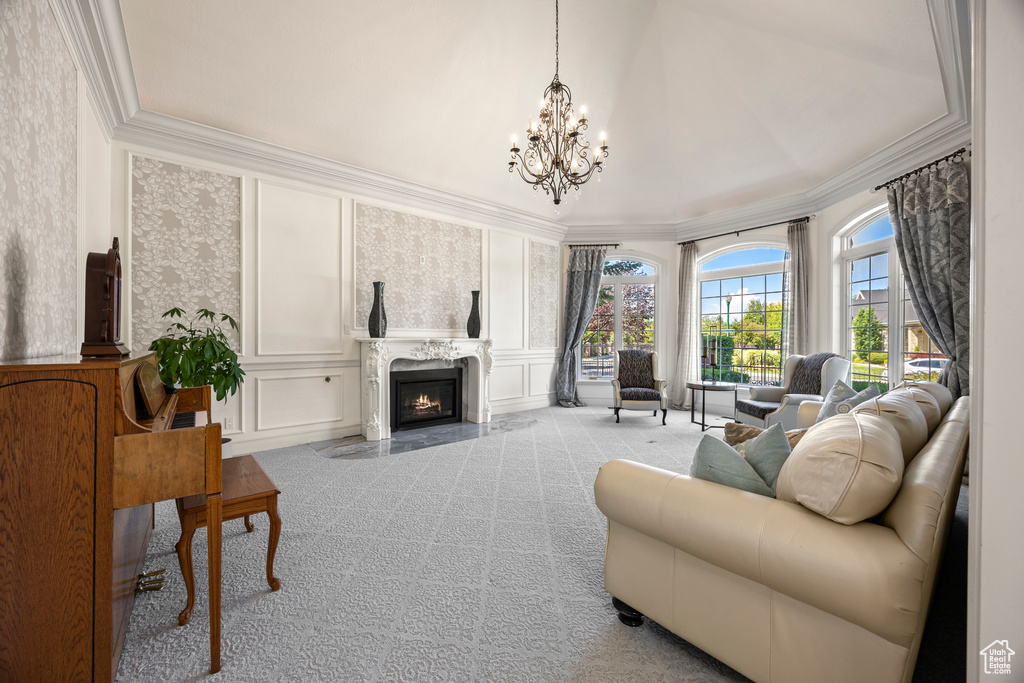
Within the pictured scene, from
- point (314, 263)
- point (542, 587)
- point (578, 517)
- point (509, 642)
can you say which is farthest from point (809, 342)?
point (314, 263)

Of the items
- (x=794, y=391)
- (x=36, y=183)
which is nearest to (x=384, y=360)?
(x=36, y=183)

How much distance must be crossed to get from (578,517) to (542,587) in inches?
31.3

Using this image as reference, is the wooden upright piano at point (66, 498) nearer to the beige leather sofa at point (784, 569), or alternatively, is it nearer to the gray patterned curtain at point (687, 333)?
the beige leather sofa at point (784, 569)

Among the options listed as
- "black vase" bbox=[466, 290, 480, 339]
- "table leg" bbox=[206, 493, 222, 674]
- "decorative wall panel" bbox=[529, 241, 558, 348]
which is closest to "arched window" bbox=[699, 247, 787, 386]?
"decorative wall panel" bbox=[529, 241, 558, 348]

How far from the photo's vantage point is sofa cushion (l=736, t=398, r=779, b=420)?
13.9ft

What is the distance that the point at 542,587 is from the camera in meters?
1.91

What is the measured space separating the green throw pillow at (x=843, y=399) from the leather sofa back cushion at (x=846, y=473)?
146 cm

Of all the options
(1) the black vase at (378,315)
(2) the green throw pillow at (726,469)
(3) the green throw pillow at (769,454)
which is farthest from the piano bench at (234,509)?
(1) the black vase at (378,315)

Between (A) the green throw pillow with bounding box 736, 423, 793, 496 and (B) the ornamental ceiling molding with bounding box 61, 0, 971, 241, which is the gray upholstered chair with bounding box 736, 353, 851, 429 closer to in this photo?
(B) the ornamental ceiling molding with bounding box 61, 0, 971, 241

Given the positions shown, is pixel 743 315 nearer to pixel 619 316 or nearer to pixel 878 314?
pixel 878 314

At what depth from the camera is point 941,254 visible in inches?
142

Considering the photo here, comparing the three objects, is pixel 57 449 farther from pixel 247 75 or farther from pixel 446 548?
pixel 247 75

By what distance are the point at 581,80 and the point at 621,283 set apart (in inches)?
124

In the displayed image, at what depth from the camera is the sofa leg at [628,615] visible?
5.39ft
